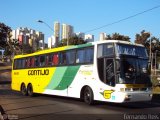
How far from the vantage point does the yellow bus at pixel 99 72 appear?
16.5 meters

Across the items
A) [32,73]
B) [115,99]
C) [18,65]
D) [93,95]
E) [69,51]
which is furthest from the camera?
[18,65]

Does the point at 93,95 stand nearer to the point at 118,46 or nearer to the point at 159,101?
the point at 118,46

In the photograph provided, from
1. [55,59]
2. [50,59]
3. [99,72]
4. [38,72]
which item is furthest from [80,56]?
[38,72]

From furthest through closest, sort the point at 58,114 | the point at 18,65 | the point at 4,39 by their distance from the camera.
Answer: the point at 4,39, the point at 18,65, the point at 58,114

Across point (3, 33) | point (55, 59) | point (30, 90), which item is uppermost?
point (3, 33)

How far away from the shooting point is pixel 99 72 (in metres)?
17.8

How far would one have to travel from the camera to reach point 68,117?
44.6 feet

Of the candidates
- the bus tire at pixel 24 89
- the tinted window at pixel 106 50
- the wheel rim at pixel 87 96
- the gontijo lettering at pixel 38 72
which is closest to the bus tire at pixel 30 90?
the bus tire at pixel 24 89

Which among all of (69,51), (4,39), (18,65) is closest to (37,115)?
(69,51)

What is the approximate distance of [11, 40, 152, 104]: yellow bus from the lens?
54.0 feet

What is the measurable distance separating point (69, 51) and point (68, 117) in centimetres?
776

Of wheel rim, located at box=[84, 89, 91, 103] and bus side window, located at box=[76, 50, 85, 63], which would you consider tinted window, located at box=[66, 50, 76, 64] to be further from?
wheel rim, located at box=[84, 89, 91, 103]

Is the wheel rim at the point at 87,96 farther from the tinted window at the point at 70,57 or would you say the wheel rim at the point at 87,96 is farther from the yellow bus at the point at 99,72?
the tinted window at the point at 70,57

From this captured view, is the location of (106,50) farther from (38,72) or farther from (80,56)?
(38,72)
